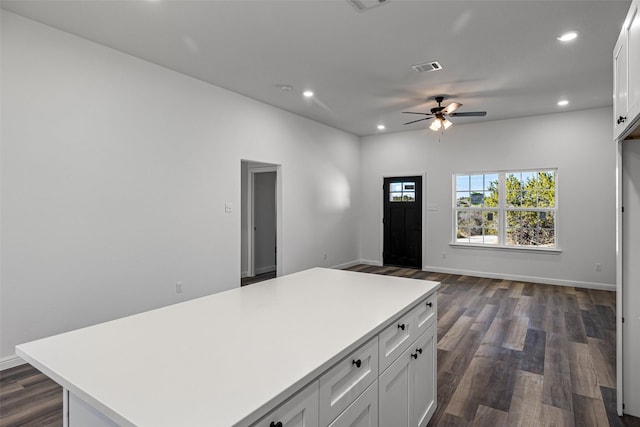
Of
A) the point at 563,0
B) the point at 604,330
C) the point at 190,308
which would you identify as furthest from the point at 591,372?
the point at 190,308

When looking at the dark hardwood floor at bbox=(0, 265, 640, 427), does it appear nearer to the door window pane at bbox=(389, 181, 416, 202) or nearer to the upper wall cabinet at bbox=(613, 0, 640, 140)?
the upper wall cabinet at bbox=(613, 0, 640, 140)

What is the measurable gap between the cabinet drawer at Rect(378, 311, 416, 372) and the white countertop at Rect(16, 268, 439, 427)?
0.21 feet

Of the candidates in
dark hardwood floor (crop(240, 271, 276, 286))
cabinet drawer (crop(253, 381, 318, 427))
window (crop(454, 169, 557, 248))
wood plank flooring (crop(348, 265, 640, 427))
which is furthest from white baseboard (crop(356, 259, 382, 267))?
cabinet drawer (crop(253, 381, 318, 427))

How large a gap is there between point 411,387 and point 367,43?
3.06m

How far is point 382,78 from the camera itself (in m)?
4.34

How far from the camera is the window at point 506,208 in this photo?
240 inches

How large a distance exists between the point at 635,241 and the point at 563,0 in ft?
6.31

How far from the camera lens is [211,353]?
3.70 feet

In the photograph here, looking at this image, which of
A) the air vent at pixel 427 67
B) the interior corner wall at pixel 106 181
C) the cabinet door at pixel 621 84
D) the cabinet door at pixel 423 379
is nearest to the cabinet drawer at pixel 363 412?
the cabinet door at pixel 423 379

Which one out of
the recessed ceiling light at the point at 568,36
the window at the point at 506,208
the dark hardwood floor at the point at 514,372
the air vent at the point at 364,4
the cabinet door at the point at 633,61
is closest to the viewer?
the cabinet door at the point at 633,61

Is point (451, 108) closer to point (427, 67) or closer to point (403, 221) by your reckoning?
point (427, 67)

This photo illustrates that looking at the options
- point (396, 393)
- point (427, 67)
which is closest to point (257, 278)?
point (427, 67)

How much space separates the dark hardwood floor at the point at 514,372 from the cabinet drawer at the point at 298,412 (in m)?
1.54

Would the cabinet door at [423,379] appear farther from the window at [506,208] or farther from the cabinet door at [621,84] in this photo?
the window at [506,208]
